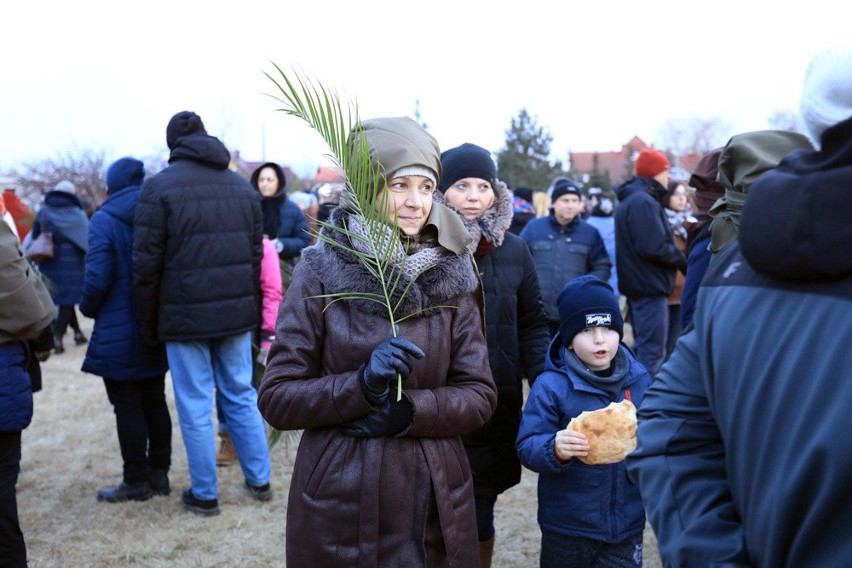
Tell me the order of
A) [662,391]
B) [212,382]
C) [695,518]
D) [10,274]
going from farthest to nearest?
[212,382] → [10,274] → [662,391] → [695,518]

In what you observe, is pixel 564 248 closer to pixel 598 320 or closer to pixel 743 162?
pixel 598 320

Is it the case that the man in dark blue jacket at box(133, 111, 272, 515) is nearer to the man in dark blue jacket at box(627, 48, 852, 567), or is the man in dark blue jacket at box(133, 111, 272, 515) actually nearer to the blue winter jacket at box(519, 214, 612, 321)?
the blue winter jacket at box(519, 214, 612, 321)

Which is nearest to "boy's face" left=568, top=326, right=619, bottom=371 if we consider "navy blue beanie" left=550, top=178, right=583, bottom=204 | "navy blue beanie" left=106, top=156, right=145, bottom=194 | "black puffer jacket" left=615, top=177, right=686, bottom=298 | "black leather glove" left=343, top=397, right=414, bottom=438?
"black leather glove" left=343, top=397, right=414, bottom=438

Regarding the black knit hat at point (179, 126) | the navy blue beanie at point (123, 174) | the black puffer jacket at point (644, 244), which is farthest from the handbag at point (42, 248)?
the black puffer jacket at point (644, 244)

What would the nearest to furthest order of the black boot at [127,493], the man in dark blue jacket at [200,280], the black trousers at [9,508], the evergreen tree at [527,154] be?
the black trousers at [9,508] → the man in dark blue jacket at [200,280] → the black boot at [127,493] → the evergreen tree at [527,154]

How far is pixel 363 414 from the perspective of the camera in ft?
7.52

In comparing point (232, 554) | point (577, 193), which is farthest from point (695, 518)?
point (577, 193)

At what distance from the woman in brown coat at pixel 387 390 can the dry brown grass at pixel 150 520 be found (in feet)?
6.57

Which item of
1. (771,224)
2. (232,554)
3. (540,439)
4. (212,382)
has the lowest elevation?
(232,554)

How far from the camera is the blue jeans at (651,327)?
253 inches

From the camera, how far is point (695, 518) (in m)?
1.41

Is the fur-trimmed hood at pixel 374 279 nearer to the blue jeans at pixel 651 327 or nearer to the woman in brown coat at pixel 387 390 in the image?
the woman in brown coat at pixel 387 390

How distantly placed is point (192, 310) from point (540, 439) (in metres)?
2.37

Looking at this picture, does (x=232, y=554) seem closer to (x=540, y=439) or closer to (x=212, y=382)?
(x=212, y=382)
